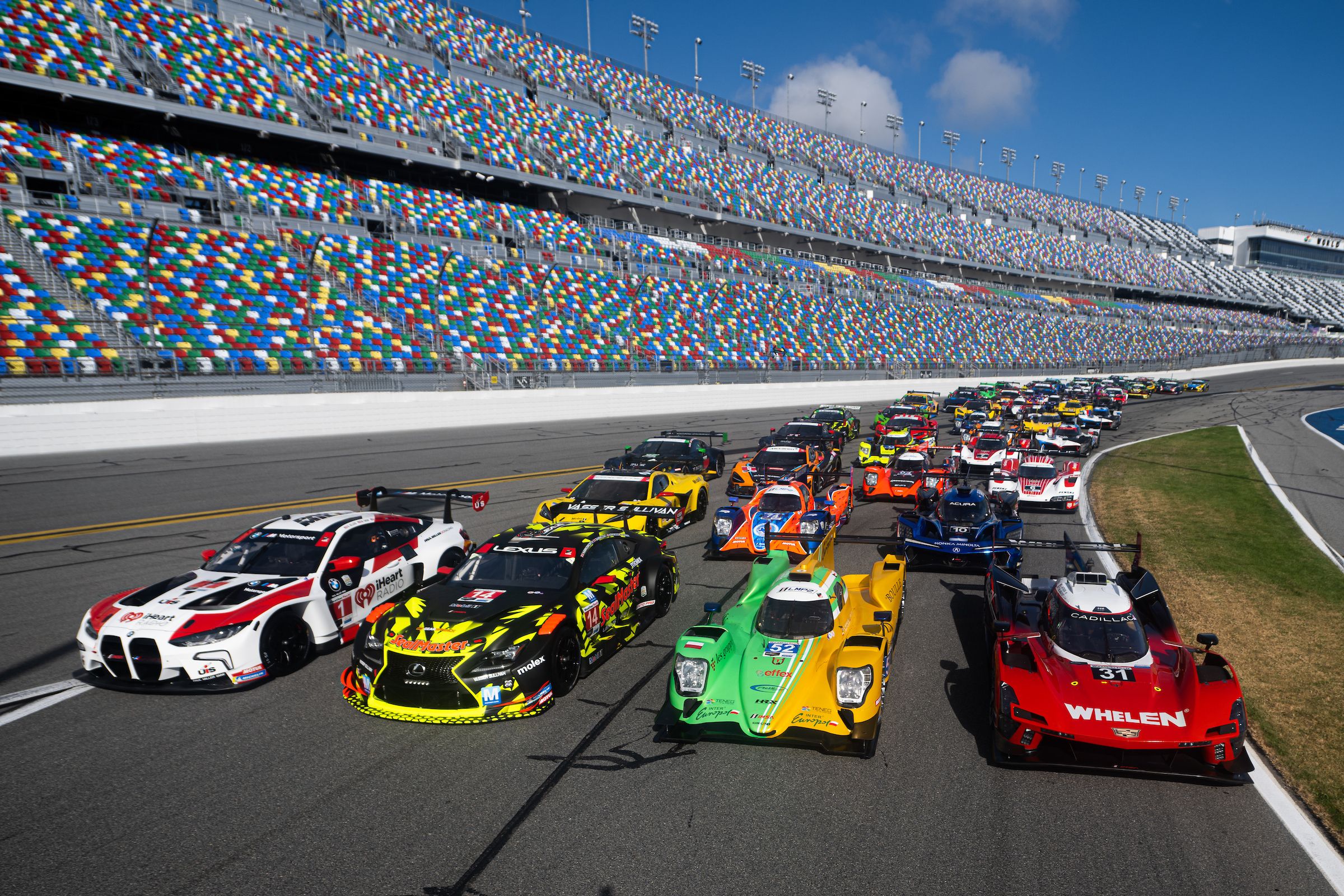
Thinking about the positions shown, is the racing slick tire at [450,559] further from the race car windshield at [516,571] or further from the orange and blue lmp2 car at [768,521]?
the orange and blue lmp2 car at [768,521]

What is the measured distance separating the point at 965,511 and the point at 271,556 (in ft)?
31.2

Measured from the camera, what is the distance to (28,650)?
8.09m

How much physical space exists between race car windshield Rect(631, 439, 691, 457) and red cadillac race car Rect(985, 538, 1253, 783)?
10.8m

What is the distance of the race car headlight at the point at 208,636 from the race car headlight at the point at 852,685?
5.53 meters

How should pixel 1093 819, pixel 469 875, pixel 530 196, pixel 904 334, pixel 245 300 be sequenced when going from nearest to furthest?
pixel 469 875, pixel 1093 819, pixel 245 300, pixel 530 196, pixel 904 334

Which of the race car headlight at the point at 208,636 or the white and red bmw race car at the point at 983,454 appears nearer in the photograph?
the race car headlight at the point at 208,636

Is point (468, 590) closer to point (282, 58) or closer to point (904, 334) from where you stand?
point (282, 58)

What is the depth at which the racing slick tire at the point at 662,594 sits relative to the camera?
9312 millimetres

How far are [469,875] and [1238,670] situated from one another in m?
7.63

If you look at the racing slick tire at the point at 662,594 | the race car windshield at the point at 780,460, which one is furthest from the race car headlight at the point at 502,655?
the race car windshield at the point at 780,460

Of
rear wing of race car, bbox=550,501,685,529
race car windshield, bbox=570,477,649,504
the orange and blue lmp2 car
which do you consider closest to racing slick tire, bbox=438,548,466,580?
rear wing of race car, bbox=550,501,685,529

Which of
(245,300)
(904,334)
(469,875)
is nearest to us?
(469,875)

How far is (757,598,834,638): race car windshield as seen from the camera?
23.0 ft

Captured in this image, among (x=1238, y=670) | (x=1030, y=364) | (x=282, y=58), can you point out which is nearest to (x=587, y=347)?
(x=282, y=58)
